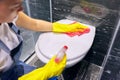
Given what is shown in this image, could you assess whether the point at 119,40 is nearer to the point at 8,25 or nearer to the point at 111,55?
the point at 111,55

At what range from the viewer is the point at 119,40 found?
0.95 metres

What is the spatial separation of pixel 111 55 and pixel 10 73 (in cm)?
62

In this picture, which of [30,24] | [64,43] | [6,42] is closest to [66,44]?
[64,43]

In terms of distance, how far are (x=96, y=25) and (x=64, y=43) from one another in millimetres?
344

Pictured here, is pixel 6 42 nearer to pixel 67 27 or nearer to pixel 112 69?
pixel 67 27

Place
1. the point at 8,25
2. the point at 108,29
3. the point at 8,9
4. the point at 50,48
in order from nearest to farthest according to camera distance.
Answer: the point at 8,9
the point at 8,25
the point at 50,48
the point at 108,29

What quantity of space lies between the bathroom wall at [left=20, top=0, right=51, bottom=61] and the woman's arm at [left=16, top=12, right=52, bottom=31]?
28 centimetres

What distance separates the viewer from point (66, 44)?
1.25 meters

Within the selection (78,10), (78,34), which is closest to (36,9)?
(78,10)

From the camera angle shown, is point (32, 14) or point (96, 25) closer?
point (96, 25)

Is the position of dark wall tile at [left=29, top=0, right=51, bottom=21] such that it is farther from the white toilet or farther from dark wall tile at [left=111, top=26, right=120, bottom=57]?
dark wall tile at [left=111, top=26, right=120, bottom=57]

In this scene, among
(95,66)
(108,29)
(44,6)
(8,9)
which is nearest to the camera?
(8,9)

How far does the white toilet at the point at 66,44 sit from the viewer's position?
1.18 m

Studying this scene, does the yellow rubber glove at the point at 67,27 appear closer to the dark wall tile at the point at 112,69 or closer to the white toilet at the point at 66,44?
the white toilet at the point at 66,44
